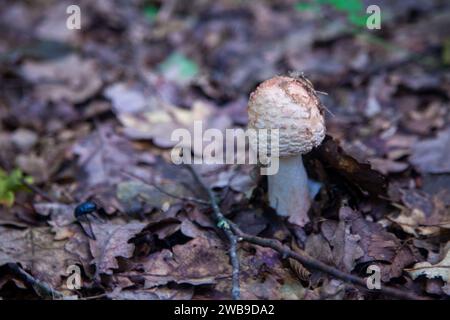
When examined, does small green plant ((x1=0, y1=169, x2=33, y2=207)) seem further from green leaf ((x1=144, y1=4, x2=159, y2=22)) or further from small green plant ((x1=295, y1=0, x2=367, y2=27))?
green leaf ((x1=144, y1=4, x2=159, y2=22))

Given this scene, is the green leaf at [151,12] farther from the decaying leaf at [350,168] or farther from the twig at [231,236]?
the decaying leaf at [350,168]

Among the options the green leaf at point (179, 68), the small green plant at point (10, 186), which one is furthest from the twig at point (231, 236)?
the green leaf at point (179, 68)

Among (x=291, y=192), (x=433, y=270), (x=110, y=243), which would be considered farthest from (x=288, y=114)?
(x=110, y=243)

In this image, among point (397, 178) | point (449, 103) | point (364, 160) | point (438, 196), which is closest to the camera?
point (364, 160)

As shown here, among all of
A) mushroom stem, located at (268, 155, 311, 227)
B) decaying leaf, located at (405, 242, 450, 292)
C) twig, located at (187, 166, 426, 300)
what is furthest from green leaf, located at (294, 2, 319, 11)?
decaying leaf, located at (405, 242, 450, 292)

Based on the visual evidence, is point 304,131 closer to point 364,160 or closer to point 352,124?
point 364,160
